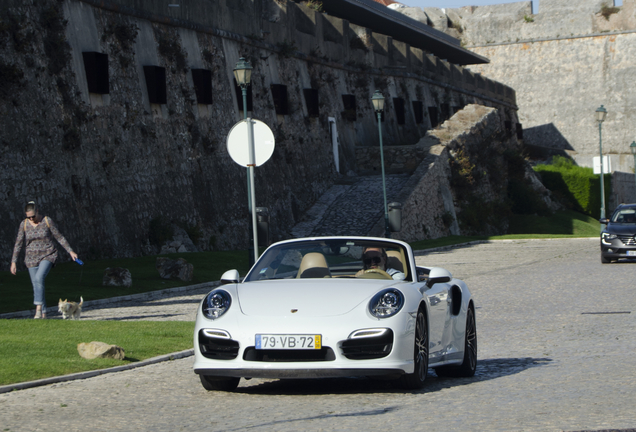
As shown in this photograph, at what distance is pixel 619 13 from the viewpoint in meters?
70.9

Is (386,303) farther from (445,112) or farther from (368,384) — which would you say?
(445,112)

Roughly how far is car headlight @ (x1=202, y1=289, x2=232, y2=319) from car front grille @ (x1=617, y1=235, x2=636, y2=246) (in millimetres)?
17879

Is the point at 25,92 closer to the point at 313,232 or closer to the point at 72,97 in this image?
the point at 72,97

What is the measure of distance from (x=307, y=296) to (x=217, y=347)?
2.59 ft

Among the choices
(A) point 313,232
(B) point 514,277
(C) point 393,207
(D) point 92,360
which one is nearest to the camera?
(D) point 92,360

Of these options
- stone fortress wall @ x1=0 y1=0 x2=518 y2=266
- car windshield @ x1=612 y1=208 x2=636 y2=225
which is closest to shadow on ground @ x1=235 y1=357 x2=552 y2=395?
stone fortress wall @ x1=0 y1=0 x2=518 y2=266

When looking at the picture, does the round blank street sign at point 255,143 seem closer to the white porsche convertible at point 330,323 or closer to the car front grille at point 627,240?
the white porsche convertible at point 330,323

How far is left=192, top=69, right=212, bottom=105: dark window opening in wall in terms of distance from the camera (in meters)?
30.4

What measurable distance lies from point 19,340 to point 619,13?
68.2 metres

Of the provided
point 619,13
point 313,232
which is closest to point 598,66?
point 619,13

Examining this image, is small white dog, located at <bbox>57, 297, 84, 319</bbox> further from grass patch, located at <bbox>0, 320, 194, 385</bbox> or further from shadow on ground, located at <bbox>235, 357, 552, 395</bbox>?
shadow on ground, located at <bbox>235, 357, 552, 395</bbox>

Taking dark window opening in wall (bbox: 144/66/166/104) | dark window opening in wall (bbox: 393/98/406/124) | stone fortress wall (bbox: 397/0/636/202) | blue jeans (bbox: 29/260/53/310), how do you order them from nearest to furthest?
blue jeans (bbox: 29/260/53/310), dark window opening in wall (bbox: 144/66/166/104), dark window opening in wall (bbox: 393/98/406/124), stone fortress wall (bbox: 397/0/636/202)

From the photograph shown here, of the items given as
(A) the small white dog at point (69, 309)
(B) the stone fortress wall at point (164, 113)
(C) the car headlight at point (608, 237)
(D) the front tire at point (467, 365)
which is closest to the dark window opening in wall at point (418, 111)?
(B) the stone fortress wall at point (164, 113)

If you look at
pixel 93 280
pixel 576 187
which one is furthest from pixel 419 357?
pixel 576 187
